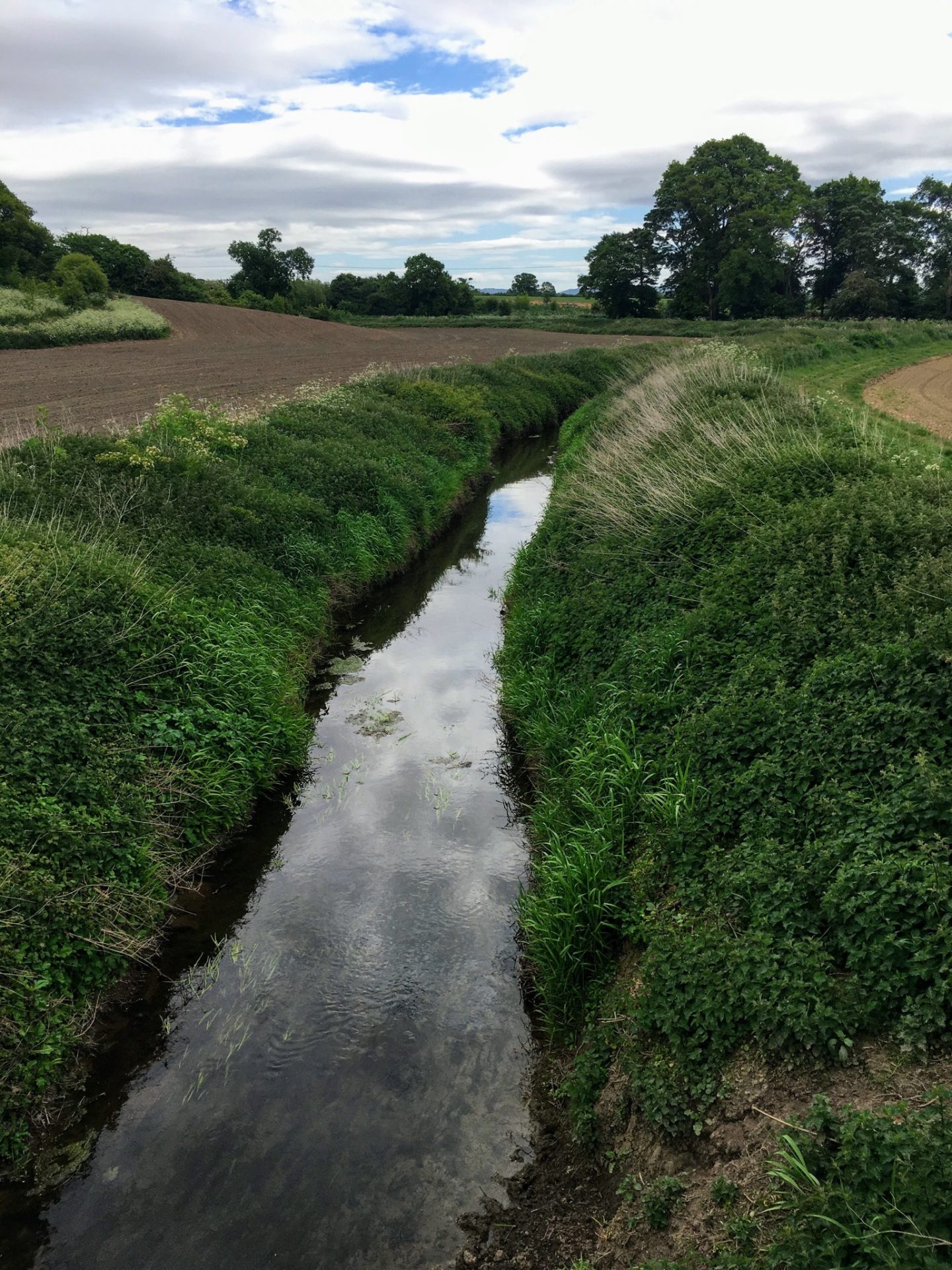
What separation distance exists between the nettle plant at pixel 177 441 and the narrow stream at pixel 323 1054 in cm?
597

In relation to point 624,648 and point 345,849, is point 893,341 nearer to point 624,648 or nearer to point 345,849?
point 624,648

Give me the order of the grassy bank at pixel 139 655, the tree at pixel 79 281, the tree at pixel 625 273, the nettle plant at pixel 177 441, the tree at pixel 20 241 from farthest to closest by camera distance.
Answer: the tree at pixel 625 273 → the tree at pixel 20 241 → the tree at pixel 79 281 → the nettle plant at pixel 177 441 → the grassy bank at pixel 139 655

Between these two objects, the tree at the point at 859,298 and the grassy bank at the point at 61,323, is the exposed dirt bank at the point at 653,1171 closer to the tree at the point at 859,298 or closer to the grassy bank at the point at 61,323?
the grassy bank at the point at 61,323

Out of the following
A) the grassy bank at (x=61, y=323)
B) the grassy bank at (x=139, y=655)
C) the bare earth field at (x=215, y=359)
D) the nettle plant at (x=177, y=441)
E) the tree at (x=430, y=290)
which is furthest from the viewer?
the tree at (x=430, y=290)

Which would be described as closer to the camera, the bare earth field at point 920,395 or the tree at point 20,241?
the bare earth field at point 920,395

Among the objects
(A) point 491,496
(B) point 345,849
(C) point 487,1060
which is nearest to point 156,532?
(B) point 345,849

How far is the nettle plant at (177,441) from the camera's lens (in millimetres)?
12094

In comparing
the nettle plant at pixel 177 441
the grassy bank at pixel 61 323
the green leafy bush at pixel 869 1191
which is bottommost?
the green leafy bush at pixel 869 1191

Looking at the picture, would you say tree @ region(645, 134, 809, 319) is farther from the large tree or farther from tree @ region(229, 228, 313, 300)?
tree @ region(229, 228, 313, 300)

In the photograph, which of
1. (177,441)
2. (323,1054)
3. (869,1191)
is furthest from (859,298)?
(869,1191)

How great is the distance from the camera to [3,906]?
5.35 m

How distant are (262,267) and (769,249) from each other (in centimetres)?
5397

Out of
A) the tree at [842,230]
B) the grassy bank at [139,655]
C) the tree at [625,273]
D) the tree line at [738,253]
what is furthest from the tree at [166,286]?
the grassy bank at [139,655]

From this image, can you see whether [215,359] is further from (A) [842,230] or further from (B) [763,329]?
(A) [842,230]
